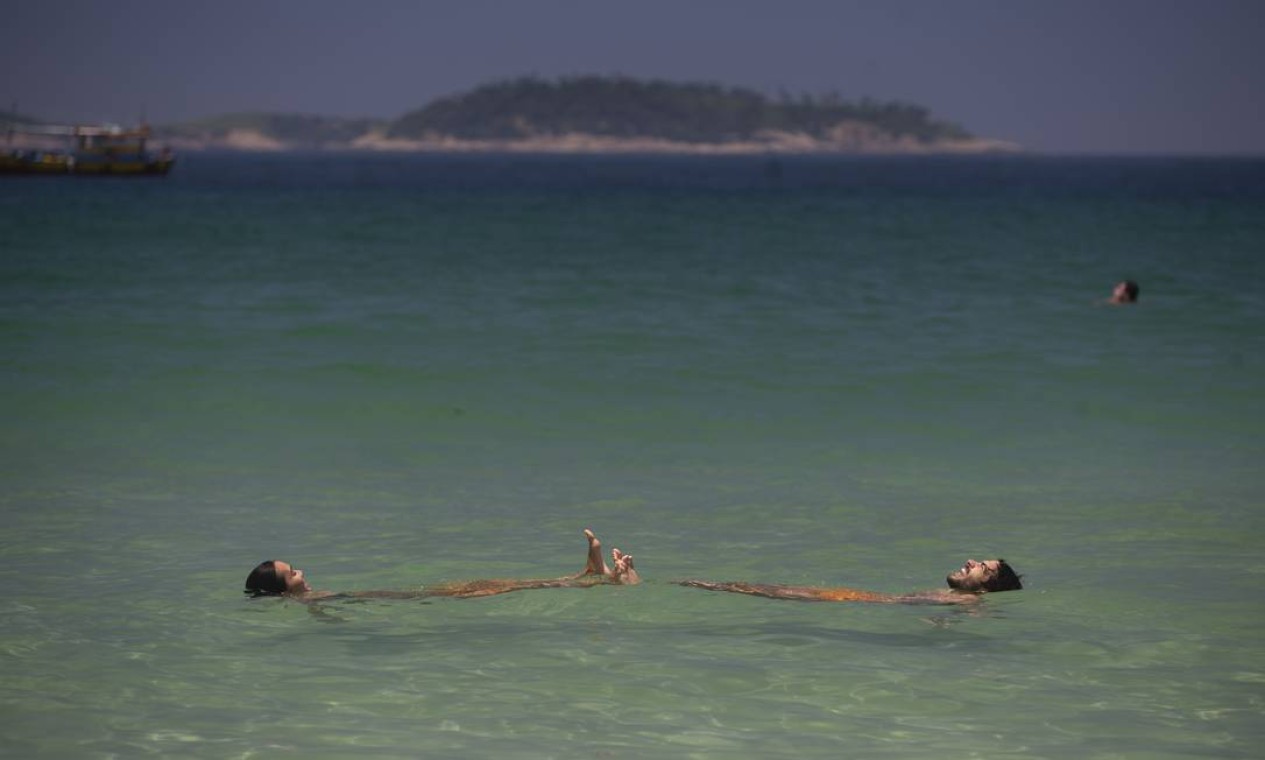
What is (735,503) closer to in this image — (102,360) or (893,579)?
(893,579)

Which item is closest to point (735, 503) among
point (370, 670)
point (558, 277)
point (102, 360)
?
point (370, 670)

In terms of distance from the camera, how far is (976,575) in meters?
10.6

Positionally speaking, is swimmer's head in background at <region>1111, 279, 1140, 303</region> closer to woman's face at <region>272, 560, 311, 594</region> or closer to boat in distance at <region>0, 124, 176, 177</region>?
woman's face at <region>272, 560, 311, 594</region>

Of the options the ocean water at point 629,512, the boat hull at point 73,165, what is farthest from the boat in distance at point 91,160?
the ocean water at point 629,512

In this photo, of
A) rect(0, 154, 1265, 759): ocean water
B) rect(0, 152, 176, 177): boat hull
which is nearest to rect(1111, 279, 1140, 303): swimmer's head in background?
rect(0, 154, 1265, 759): ocean water

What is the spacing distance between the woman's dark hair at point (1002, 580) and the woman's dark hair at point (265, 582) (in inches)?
193

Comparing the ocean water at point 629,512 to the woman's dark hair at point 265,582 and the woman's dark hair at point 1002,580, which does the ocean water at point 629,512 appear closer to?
the woman's dark hair at point 265,582

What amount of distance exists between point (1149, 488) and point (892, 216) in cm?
5630

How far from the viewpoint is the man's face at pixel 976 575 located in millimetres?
10578

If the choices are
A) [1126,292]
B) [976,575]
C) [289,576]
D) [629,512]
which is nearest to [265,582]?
[289,576]

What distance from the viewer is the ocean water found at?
8.51 metres

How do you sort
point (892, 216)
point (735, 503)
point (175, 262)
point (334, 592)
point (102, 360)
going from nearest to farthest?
Answer: point (334, 592), point (735, 503), point (102, 360), point (175, 262), point (892, 216)

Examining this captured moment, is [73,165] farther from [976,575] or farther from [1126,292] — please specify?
[976,575]

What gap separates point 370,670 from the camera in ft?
30.1
